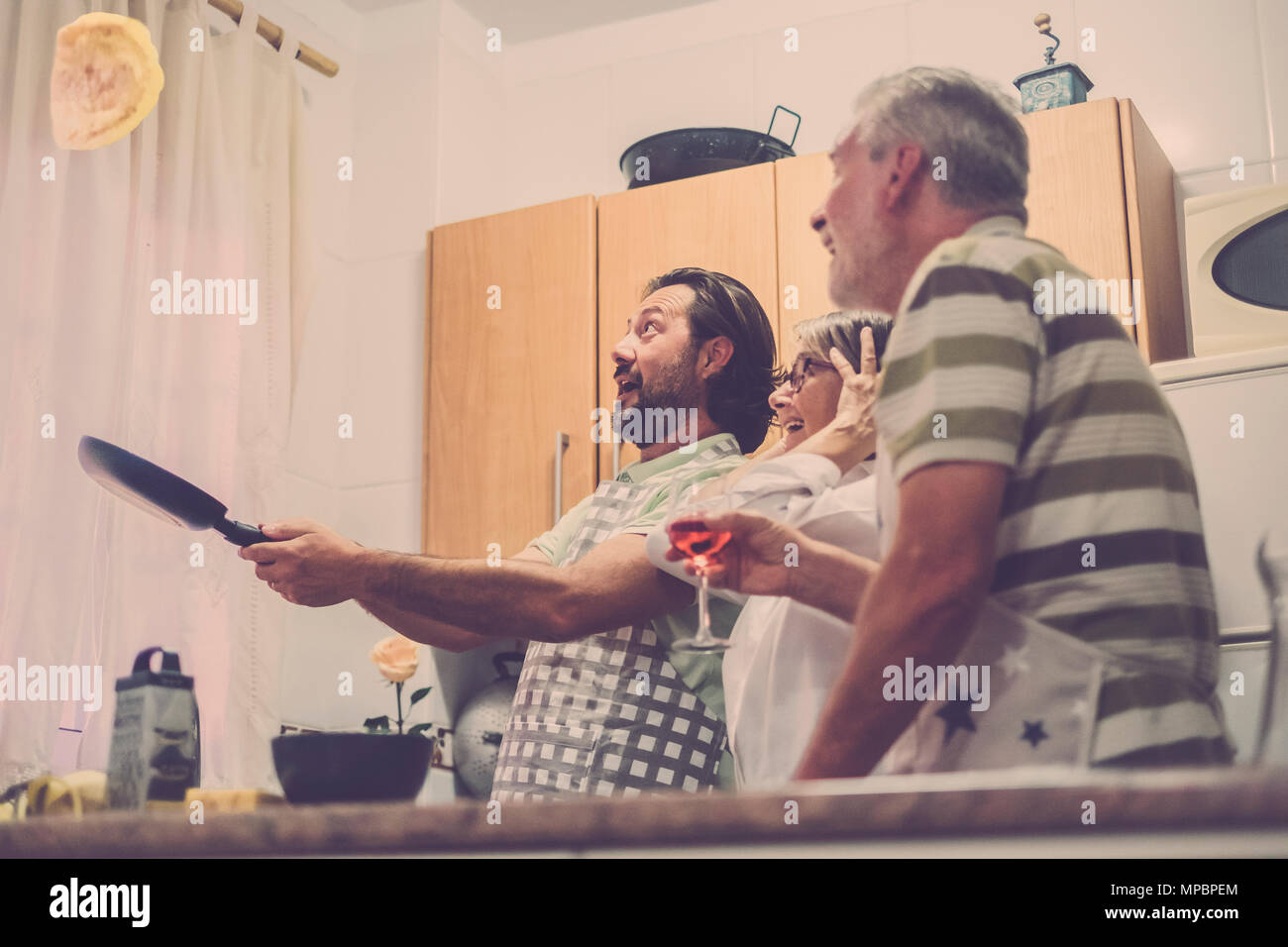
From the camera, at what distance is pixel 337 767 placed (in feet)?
3.21

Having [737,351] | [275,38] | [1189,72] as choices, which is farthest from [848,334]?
[275,38]

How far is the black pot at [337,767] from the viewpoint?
974 mm

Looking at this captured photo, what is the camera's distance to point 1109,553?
940mm

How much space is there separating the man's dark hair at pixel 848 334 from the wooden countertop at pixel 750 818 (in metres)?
1.01

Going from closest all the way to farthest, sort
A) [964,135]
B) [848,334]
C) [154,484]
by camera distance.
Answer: [964,135] → [154,484] → [848,334]

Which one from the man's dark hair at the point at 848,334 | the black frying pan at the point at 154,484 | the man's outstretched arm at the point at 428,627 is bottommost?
the man's outstretched arm at the point at 428,627

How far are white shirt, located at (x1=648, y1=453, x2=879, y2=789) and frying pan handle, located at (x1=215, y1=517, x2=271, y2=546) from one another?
0.42m

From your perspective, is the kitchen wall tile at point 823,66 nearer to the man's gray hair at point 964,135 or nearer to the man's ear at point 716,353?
the man's ear at point 716,353

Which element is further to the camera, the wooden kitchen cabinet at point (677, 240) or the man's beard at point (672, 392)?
the wooden kitchen cabinet at point (677, 240)

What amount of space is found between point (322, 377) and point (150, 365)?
55cm

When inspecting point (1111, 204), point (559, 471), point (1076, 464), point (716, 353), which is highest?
point (1111, 204)

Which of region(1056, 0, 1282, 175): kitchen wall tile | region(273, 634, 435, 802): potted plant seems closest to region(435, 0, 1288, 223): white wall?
region(1056, 0, 1282, 175): kitchen wall tile

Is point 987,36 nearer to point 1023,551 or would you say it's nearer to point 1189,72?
point 1189,72

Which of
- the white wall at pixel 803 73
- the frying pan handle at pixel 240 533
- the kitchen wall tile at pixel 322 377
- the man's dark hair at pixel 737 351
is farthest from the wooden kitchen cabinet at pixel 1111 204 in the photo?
the kitchen wall tile at pixel 322 377
